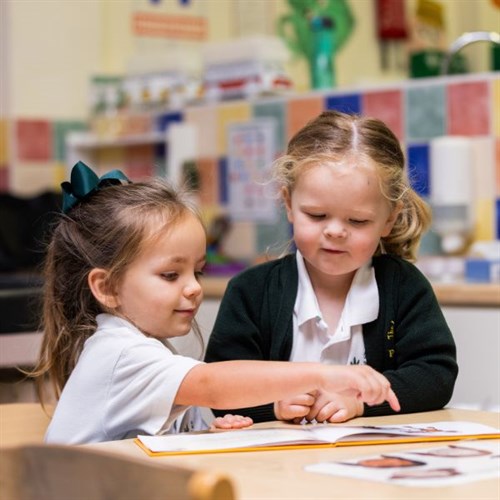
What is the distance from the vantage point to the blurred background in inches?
108

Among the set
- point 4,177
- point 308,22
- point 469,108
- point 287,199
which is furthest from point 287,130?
point 287,199

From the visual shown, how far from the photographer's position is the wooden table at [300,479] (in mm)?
955

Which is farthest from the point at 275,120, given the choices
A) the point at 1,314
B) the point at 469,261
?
the point at 1,314

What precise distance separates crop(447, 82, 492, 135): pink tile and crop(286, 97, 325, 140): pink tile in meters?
0.45

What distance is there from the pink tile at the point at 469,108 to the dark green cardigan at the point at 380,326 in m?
1.28

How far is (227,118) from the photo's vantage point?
11.8 feet

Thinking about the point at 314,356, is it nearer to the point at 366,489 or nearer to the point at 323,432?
the point at 323,432

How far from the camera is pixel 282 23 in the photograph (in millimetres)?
4562

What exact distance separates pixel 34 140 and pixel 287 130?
110 cm

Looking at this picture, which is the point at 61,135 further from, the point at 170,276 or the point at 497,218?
the point at 170,276

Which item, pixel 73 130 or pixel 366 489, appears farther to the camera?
pixel 73 130

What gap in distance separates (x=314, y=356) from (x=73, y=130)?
264 centimetres

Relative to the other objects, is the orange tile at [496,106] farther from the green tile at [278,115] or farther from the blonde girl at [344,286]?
the blonde girl at [344,286]

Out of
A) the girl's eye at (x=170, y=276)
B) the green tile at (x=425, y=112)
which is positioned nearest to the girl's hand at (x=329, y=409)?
the girl's eye at (x=170, y=276)
